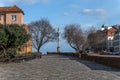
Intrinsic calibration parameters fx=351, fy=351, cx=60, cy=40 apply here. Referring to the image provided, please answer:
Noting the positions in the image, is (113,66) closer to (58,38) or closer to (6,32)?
(6,32)

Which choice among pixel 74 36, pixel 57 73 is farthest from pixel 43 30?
pixel 57 73

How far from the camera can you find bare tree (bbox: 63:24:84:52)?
114625 mm

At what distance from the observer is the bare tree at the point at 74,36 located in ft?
376

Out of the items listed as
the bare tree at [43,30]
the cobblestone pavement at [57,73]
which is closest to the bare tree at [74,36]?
the bare tree at [43,30]

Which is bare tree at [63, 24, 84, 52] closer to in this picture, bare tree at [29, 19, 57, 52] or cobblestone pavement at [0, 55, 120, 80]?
bare tree at [29, 19, 57, 52]

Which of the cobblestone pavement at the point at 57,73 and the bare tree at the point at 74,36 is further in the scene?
the bare tree at the point at 74,36

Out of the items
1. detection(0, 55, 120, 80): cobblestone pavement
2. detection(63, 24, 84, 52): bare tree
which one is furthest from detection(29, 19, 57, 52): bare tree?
detection(0, 55, 120, 80): cobblestone pavement

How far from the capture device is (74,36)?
11450 cm

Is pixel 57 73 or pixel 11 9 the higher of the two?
pixel 11 9

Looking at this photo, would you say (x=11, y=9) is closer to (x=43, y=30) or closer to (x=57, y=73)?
(x=43, y=30)

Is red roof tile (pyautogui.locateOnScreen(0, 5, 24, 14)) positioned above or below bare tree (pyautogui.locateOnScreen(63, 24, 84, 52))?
above

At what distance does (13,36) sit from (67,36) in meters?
66.5

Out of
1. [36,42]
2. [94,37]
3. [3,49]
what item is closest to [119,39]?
[94,37]

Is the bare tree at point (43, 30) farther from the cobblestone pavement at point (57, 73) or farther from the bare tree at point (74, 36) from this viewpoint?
the cobblestone pavement at point (57, 73)
